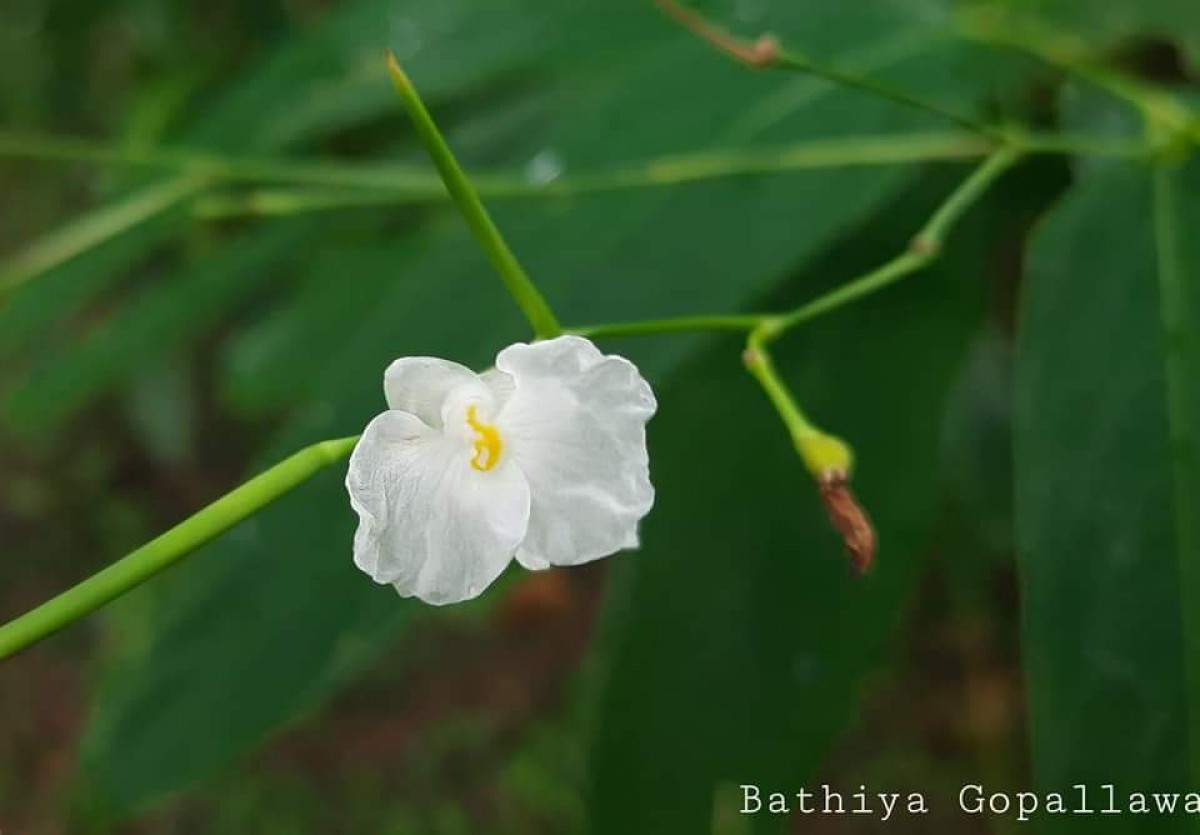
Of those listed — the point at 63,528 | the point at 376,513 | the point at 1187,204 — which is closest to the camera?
the point at 376,513

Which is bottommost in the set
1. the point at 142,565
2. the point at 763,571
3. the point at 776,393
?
the point at 142,565

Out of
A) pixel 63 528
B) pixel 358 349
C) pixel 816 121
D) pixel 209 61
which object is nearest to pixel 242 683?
pixel 358 349

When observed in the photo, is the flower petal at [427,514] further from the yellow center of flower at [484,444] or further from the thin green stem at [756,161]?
the thin green stem at [756,161]

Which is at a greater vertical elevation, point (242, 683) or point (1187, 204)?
point (1187, 204)

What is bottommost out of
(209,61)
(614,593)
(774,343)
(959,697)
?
(614,593)

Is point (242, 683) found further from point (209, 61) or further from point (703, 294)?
point (209, 61)

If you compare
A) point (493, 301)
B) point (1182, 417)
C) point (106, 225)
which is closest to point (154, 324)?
point (106, 225)

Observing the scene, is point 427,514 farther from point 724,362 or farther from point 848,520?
point 724,362

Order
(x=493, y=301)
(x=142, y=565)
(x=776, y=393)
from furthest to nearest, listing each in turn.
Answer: (x=493, y=301) < (x=776, y=393) < (x=142, y=565)

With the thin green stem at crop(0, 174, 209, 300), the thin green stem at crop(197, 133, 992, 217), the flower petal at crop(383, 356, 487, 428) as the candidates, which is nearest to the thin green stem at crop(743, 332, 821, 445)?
the flower petal at crop(383, 356, 487, 428)
